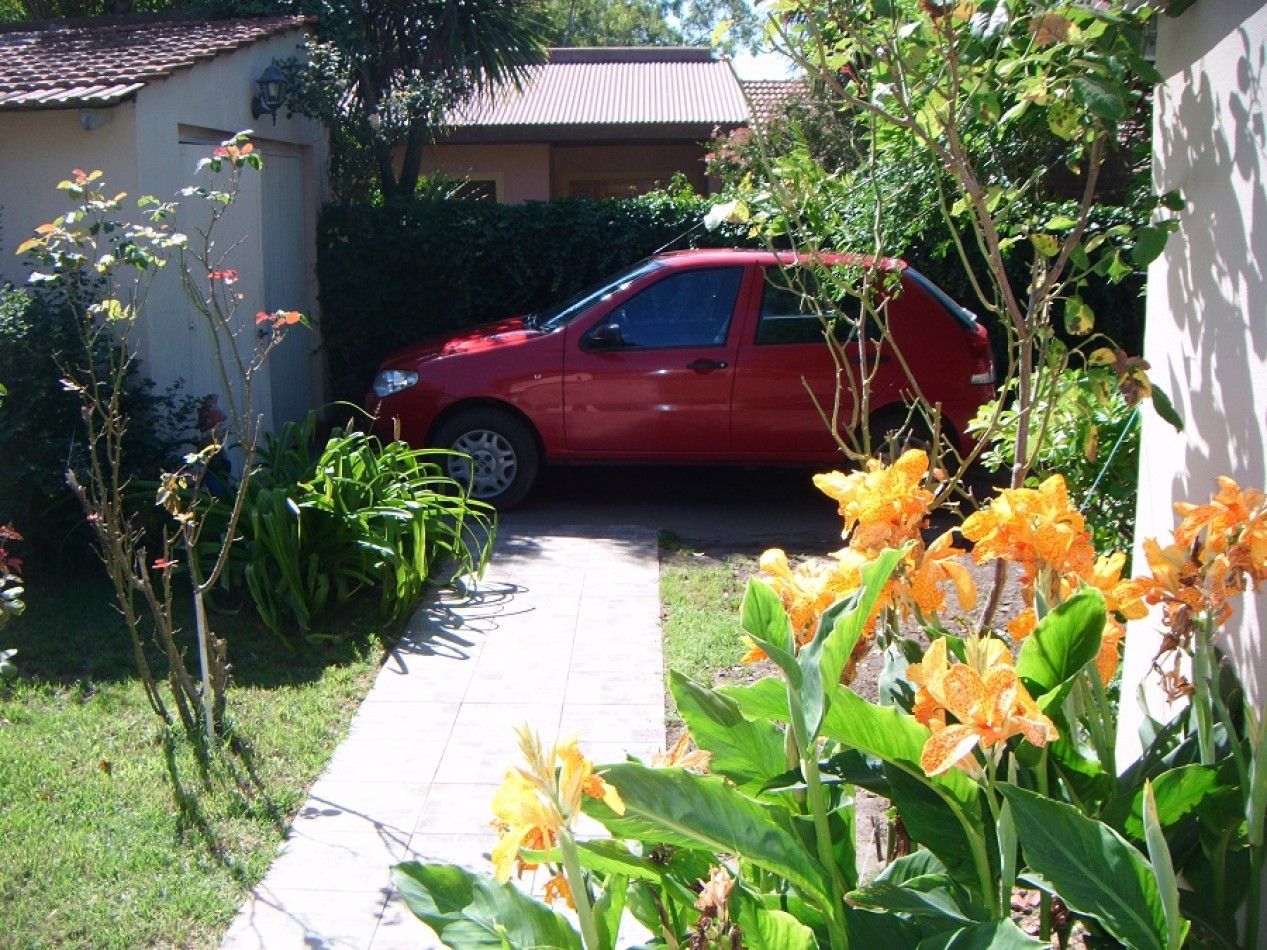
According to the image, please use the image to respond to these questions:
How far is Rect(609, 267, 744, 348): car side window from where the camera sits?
934cm

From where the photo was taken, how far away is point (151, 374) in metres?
8.52

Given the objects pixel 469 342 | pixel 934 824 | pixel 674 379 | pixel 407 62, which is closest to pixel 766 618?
pixel 934 824

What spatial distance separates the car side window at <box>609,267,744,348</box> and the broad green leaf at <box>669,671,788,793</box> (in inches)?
270

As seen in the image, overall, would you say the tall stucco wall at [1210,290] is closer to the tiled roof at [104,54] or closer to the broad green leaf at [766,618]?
the broad green leaf at [766,618]

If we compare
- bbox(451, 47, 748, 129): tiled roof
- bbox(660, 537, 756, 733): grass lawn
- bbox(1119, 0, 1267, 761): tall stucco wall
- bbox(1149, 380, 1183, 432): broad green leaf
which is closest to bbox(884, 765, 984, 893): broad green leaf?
bbox(1119, 0, 1267, 761): tall stucco wall

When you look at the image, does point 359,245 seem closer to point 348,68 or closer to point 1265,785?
point 348,68

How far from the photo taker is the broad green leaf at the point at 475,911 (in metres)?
2.27

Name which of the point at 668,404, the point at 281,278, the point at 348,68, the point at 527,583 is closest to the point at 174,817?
the point at 527,583

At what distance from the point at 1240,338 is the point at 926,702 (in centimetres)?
148

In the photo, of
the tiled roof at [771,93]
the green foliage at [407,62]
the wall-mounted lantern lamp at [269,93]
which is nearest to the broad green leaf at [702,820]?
the wall-mounted lantern lamp at [269,93]

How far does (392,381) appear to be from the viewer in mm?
9523

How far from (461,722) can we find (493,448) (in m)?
3.92

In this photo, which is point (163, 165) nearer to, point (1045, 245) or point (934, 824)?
point (1045, 245)

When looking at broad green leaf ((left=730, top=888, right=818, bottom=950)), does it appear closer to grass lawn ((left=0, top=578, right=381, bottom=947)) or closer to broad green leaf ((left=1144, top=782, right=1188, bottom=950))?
broad green leaf ((left=1144, top=782, right=1188, bottom=950))
